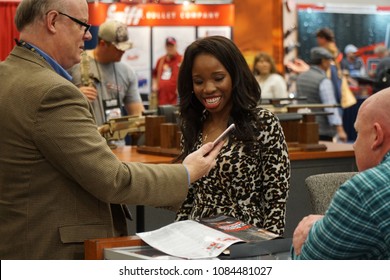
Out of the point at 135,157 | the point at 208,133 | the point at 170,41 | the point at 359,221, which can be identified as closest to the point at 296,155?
the point at 135,157

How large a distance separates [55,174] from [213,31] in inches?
374

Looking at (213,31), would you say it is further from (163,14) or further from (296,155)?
(296,155)

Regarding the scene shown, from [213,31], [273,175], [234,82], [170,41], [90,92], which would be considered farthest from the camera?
[213,31]

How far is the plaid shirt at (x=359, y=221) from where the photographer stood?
1.77 m

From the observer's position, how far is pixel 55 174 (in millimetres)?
2445

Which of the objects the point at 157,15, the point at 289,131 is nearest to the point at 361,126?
the point at 289,131

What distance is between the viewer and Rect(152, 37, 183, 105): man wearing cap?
1084 cm

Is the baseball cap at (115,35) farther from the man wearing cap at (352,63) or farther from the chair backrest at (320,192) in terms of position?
the man wearing cap at (352,63)

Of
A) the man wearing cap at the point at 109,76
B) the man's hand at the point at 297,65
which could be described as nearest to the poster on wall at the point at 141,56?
the man's hand at the point at 297,65

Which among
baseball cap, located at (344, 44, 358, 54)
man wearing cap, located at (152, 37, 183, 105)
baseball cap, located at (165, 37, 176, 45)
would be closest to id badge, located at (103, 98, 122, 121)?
man wearing cap, located at (152, 37, 183, 105)

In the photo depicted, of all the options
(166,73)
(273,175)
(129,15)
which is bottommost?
(273,175)

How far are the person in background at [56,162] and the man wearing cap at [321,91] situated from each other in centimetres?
542

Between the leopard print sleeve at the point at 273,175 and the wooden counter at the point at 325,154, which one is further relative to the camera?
the wooden counter at the point at 325,154

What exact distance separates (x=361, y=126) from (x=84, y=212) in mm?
923
